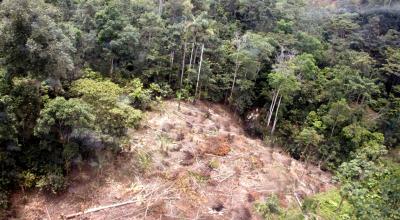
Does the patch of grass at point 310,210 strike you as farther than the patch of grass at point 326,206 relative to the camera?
No

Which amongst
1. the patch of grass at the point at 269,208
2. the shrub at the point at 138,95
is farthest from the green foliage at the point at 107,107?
the patch of grass at the point at 269,208

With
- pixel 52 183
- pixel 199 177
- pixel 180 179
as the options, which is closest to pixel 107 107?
pixel 52 183

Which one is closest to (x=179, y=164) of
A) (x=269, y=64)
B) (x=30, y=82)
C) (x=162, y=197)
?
(x=162, y=197)

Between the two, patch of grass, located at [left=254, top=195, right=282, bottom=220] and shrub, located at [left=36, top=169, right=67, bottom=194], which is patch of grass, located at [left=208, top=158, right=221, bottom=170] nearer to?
patch of grass, located at [left=254, top=195, right=282, bottom=220]

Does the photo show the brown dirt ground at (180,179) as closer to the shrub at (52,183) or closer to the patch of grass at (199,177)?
the patch of grass at (199,177)

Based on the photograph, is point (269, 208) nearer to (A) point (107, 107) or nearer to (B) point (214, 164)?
(B) point (214, 164)
